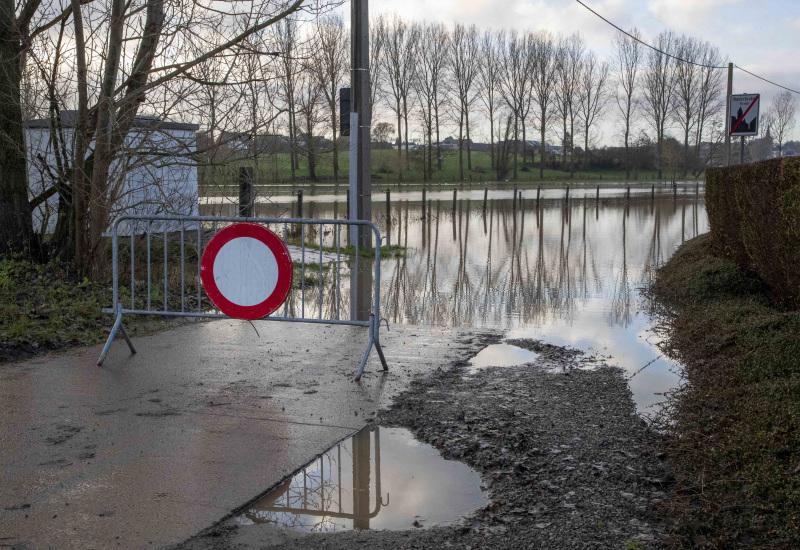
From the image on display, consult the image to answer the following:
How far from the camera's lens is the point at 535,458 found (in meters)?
4.82

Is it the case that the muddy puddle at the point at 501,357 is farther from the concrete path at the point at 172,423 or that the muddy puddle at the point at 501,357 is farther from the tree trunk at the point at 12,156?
the tree trunk at the point at 12,156

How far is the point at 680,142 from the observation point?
284 ft

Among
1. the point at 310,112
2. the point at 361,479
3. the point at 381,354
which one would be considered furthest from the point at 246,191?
the point at 361,479

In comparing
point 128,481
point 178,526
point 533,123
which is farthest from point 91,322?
point 533,123

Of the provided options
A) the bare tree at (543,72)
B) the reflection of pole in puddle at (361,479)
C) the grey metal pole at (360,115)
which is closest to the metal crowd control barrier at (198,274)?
the grey metal pole at (360,115)

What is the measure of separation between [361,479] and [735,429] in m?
2.29

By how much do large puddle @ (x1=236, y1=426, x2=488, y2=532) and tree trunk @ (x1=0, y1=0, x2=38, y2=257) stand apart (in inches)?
329

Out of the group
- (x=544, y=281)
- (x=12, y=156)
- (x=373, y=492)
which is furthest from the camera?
(x=544, y=281)

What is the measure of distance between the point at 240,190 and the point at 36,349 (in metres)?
6.66

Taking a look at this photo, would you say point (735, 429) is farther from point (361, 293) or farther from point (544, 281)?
point (544, 281)

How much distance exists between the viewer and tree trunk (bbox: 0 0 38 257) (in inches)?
442

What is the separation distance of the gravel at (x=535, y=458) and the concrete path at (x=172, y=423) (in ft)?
1.21

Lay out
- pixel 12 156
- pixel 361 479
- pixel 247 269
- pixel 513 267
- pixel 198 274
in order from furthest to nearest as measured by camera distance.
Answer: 1. pixel 513 267
2. pixel 12 156
3. pixel 198 274
4. pixel 247 269
5. pixel 361 479

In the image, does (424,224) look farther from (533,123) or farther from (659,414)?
(533,123)
